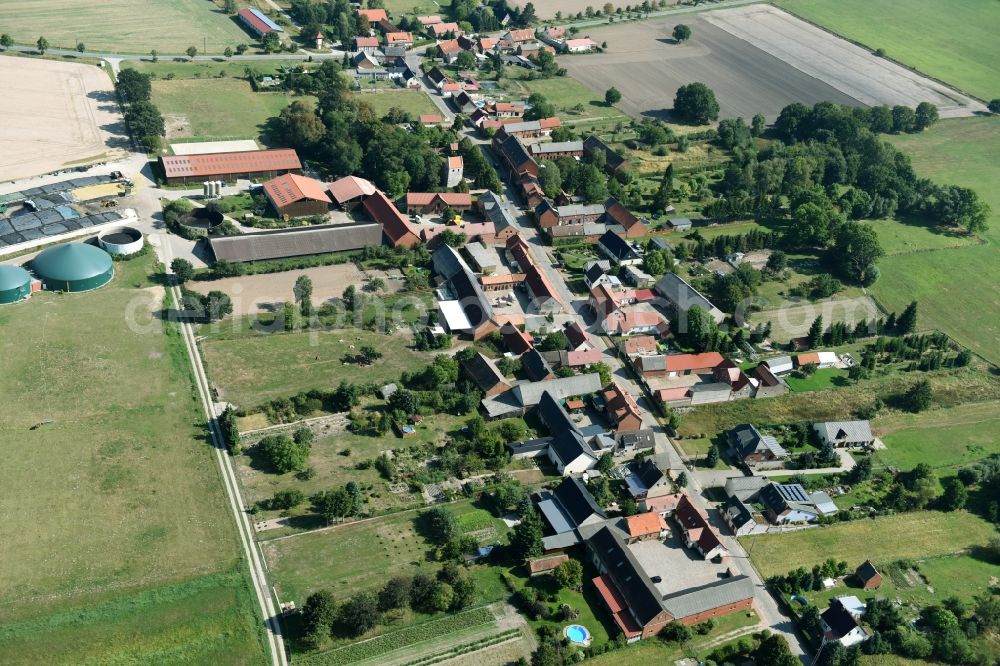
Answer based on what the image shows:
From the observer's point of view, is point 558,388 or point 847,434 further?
point 558,388

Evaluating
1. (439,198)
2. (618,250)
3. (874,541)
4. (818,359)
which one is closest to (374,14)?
(439,198)

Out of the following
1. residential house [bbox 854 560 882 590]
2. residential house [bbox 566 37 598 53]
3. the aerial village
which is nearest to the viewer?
the aerial village

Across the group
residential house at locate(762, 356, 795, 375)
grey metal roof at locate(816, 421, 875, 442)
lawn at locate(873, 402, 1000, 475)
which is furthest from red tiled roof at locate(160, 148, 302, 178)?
lawn at locate(873, 402, 1000, 475)

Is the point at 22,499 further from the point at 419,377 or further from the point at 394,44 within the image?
the point at 394,44

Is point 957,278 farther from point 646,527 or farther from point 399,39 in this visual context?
point 399,39

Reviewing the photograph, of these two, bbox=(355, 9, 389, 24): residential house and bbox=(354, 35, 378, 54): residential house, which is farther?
bbox=(355, 9, 389, 24): residential house

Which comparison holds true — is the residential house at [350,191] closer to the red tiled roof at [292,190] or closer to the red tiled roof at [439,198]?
the red tiled roof at [292,190]

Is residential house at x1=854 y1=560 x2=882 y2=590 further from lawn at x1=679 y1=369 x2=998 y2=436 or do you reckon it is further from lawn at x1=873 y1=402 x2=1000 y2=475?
lawn at x1=679 y1=369 x2=998 y2=436
